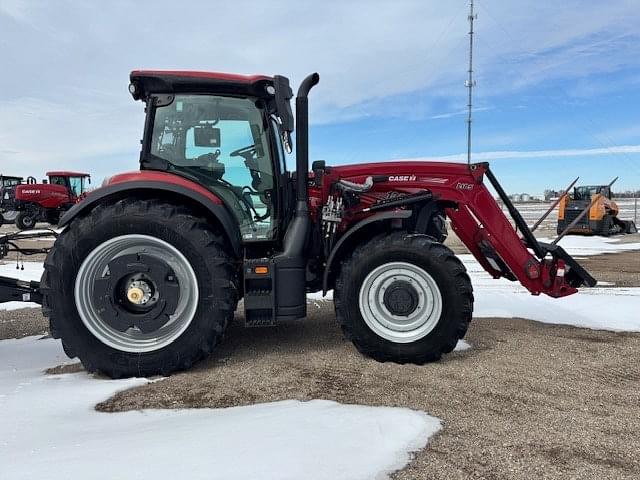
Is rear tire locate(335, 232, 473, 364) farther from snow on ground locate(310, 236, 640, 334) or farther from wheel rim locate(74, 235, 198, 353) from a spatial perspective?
wheel rim locate(74, 235, 198, 353)

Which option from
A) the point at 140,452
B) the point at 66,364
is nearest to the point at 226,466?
the point at 140,452

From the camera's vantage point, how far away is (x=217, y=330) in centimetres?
357

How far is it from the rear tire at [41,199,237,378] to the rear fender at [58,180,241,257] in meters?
0.07

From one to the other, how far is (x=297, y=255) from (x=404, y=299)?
90 centimetres

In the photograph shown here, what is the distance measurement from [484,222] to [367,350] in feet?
5.17

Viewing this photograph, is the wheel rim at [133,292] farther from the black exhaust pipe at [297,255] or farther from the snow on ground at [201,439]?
the black exhaust pipe at [297,255]

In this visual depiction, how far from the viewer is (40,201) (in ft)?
74.5

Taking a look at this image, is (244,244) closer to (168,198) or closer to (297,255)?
(297,255)

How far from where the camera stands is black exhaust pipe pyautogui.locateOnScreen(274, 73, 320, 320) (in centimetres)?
375

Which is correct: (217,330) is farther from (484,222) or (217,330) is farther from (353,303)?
(484,222)

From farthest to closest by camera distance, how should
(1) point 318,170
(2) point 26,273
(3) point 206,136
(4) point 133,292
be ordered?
(2) point 26,273 < (1) point 318,170 < (3) point 206,136 < (4) point 133,292

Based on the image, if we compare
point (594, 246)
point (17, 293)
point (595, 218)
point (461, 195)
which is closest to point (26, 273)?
point (17, 293)

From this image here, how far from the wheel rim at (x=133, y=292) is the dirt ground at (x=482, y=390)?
37 centimetres

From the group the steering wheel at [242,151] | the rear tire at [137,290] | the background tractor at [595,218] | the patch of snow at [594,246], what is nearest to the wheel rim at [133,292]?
the rear tire at [137,290]
